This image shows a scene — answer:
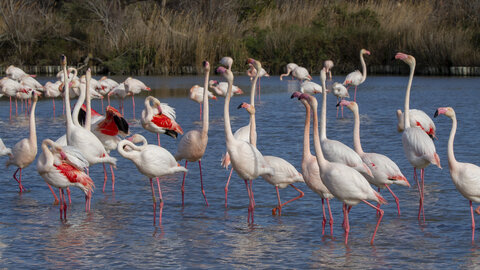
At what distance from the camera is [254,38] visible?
2706cm

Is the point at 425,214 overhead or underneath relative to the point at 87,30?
underneath

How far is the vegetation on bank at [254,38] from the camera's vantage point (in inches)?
968

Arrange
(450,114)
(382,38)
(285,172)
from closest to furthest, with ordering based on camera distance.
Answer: (450,114), (285,172), (382,38)

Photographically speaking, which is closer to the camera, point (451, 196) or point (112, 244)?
point (112, 244)

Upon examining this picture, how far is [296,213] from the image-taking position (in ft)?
24.0

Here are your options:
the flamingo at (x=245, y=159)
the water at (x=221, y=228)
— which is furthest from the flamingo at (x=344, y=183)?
the flamingo at (x=245, y=159)

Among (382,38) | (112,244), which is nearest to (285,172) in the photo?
(112,244)

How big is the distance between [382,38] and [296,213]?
18778 mm

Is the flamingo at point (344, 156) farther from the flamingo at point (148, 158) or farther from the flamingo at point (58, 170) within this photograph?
the flamingo at point (58, 170)

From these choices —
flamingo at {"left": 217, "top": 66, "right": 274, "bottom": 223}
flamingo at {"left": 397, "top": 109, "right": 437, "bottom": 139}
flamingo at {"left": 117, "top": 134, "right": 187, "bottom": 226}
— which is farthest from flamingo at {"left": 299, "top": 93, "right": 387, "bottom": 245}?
flamingo at {"left": 397, "top": 109, "right": 437, "bottom": 139}

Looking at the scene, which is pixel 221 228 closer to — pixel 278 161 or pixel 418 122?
pixel 278 161

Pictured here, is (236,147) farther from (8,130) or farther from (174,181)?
(8,130)

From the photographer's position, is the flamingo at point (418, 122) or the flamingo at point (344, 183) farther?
the flamingo at point (418, 122)

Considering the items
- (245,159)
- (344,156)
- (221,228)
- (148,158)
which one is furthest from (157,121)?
(344,156)
